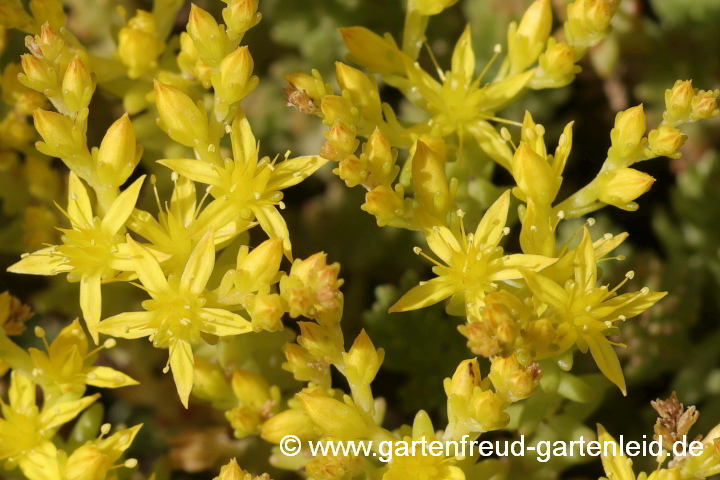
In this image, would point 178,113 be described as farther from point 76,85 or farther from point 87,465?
point 87,465

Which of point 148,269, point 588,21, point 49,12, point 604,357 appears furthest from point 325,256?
point 49,12

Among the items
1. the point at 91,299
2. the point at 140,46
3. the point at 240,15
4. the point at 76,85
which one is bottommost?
the point at 91,299

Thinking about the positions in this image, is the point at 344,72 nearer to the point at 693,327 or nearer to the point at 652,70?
the point at 652,70

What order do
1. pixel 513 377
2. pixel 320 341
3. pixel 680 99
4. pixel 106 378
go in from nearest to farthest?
pixel 513 377, pixel 320 341, pixel 680 99, pixel 106 378

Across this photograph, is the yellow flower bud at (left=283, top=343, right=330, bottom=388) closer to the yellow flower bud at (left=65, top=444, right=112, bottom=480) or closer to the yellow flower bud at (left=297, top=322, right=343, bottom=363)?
A: the yellow flower bud at (left=297, top=322, right=343, bottom=363)

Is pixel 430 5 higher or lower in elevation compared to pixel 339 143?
higher

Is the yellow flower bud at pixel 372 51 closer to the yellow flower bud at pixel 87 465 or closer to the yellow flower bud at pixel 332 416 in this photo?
the yellow flower bud at pixel 332 416
